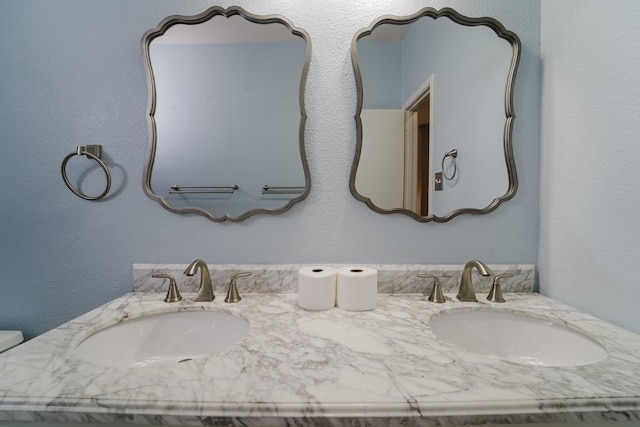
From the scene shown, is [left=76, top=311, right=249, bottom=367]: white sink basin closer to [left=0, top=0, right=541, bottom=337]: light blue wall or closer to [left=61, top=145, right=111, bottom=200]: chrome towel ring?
[left=0, top=0, right=541, bottom=337]: light blue wall

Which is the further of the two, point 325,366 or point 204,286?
point 204,286

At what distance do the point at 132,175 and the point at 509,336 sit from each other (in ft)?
4.96

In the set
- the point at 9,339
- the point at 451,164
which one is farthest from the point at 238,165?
the point at 9,339

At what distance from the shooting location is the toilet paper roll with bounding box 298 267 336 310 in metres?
0.96

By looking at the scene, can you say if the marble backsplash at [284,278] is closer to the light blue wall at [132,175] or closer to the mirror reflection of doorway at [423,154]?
the light blue wall at [132,175]

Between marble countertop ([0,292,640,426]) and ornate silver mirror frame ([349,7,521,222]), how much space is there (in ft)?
1.66

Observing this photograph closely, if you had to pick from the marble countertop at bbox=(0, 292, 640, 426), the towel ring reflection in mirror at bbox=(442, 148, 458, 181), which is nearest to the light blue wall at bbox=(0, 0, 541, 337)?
the towel ring reflection in mirror at bbox=(442, 148, 458, 181)

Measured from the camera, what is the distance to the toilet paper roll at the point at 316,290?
964mm

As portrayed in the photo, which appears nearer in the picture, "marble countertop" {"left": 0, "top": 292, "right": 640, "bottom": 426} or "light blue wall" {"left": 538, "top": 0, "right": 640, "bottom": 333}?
"marble countertop" {"left": 0, "top": 292, "right": 640, "bottom": 426}

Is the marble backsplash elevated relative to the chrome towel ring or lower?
lower

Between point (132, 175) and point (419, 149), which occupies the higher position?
point (419, 149)

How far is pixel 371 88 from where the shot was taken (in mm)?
1123

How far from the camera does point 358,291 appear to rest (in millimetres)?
967

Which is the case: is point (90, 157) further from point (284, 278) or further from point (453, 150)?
point (453, 150)
